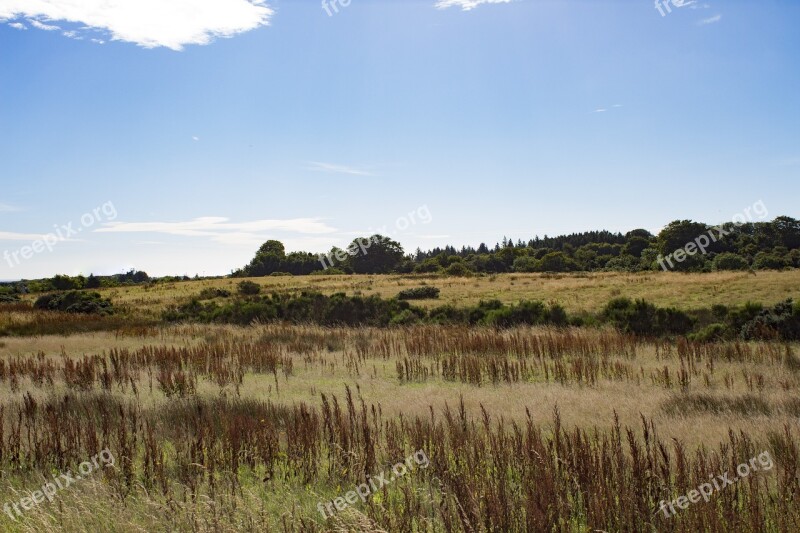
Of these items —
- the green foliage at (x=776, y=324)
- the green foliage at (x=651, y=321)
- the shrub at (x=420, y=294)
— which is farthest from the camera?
the shrub at (x=420, y=294)

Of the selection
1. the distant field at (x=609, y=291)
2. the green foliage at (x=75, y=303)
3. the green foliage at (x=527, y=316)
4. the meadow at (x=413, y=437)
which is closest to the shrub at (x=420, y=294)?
the distant field at (x=609, y=291)

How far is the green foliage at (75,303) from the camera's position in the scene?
32656 millimetres

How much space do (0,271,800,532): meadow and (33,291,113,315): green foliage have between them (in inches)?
668

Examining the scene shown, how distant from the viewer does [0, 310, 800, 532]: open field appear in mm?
4094

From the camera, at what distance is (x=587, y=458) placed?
4562mm

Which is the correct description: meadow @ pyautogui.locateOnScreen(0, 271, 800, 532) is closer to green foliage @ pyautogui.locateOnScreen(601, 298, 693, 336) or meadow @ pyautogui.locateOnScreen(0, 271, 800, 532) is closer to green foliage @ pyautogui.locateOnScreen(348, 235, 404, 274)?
green foliage @ pyautogui.locateOnScreen(601, 298, 693, 336)

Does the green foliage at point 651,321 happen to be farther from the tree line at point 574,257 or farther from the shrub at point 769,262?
the tree line at point 574,257

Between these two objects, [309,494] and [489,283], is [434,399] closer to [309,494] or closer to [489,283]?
Result: [309,494]

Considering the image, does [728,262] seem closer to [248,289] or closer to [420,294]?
[420,294]

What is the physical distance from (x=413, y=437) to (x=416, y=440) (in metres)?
0.16

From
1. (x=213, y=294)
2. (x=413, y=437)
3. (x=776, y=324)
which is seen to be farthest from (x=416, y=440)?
(x=213, y=294)

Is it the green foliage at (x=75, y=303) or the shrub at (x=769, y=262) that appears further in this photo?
the shrub at (x=769, y=262)

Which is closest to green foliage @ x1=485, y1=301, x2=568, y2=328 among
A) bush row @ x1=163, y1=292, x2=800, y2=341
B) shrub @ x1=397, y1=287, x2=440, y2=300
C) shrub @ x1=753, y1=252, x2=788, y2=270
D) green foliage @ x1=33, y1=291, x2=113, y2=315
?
bush row @ x1=163, y1=292, x2=800, y2=341

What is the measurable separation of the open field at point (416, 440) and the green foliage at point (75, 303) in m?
22.2
